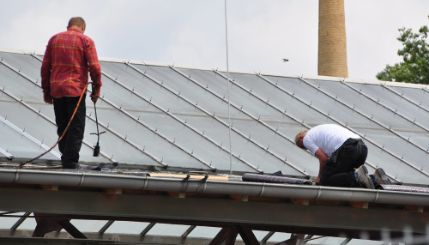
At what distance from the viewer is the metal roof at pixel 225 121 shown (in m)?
19.2

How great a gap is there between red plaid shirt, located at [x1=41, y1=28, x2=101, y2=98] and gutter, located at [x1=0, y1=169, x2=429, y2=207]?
169cm

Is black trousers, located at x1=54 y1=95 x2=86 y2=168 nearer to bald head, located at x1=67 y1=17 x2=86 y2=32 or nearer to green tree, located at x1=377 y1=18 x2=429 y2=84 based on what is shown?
bald head, located at x1=67 y1=17 x2=86 y2=32

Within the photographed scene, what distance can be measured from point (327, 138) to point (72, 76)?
11.0ft

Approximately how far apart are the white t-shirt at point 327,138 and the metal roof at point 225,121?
104 cm

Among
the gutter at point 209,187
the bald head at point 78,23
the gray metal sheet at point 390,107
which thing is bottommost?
the gutter at point 209,187

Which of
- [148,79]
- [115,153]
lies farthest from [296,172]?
[148,79]

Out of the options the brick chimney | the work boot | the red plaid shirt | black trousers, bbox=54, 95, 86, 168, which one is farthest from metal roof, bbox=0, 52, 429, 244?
the brick chimney

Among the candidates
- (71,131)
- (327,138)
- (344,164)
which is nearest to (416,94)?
(327,138)

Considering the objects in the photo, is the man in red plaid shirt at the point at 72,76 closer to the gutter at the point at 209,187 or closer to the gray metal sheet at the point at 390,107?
the gutter at the point at 209,187

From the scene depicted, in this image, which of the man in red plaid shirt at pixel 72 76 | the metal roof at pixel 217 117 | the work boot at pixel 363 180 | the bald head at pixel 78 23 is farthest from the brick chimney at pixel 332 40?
the man in red plaid shirt at pixel 72 76

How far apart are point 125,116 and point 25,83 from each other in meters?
1.87

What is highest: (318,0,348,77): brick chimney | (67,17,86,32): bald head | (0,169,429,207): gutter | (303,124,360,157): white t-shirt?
(318,0,348,77): brick chimney

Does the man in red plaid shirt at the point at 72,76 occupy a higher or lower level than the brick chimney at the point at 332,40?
lower

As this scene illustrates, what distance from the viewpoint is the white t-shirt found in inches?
671
